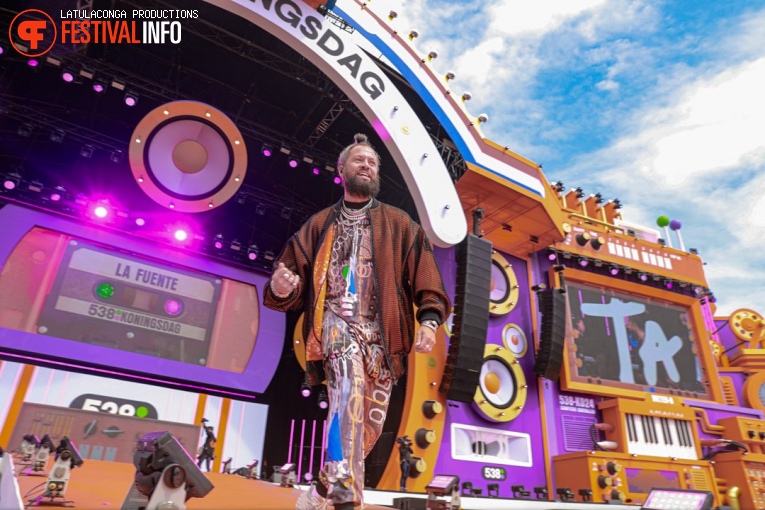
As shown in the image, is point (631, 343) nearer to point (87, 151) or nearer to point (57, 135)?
point (87, 151)

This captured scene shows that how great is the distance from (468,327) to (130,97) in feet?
24.1

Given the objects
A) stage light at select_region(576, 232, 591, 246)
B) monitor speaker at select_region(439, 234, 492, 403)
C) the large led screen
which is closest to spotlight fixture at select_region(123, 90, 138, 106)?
the large led screen

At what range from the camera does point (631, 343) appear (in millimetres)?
11781

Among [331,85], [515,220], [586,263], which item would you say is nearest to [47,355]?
[331,85]

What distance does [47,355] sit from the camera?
8.06m

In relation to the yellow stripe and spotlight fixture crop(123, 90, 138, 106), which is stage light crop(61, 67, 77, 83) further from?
the yellow stripe

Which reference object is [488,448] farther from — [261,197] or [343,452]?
[343,452]

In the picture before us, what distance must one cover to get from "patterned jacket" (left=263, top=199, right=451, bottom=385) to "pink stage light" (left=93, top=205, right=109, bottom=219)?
812 centimetres

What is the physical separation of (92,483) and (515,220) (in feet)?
29.8

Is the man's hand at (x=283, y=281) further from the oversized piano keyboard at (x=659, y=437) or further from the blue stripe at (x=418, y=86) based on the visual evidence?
the oversized piano keyboard at (x=659, y=437)

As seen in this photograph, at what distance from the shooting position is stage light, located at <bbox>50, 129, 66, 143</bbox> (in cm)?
915
